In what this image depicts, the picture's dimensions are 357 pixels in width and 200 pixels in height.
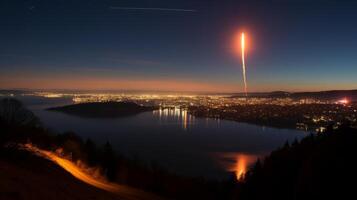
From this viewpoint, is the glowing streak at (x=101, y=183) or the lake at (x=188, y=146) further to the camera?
the lake at (x=188, y=146)

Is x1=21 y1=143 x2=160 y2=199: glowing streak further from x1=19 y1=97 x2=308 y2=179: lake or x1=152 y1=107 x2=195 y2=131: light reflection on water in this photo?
x1=152 y1=107 x2=195 y2=131: light reflection on water

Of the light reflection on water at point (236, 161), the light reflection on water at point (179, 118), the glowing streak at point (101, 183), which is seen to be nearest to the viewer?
the glowing streak at point (101, 183)

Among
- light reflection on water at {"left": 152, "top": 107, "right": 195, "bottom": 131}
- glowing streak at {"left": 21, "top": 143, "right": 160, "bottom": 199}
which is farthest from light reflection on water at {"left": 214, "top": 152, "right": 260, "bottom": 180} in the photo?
light reflection on water at {"left": 152, "top": 107, "right": 195, "bottom": 131}

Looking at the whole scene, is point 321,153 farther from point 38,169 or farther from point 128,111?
point 128,111

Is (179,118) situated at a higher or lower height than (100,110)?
lower

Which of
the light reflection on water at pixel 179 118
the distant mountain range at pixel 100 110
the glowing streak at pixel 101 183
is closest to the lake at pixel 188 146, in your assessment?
the light reflection on water at pixel 179 118

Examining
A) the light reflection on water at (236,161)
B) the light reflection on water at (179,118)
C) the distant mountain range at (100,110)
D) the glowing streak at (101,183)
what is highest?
the glowing streak at (101,183)

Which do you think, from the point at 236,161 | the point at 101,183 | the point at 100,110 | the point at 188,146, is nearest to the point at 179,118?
the point at 100,110

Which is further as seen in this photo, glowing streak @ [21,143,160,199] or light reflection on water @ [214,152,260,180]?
light reflection on water @ [214,152,260,180]

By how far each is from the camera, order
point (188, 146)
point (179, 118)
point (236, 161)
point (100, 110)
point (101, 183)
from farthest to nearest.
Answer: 1. point (179, 118)
2. point (100, 110)
3. point (188, 146)
4. point (236, 161)
5. point (101, 183)

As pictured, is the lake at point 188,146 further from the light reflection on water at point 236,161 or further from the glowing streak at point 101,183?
the glowing streak at point 101,183

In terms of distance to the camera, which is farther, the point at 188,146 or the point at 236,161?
the point at 188,146

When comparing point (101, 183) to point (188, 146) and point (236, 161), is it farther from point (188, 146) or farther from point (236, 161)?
point (188, 146)

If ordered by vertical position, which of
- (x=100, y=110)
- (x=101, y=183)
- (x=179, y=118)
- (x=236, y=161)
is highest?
(x=101, y=183)
